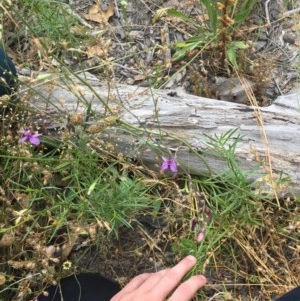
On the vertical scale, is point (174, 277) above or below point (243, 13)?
below

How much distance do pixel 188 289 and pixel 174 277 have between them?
0.19ft

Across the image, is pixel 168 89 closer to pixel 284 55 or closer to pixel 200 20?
pixel 200 20

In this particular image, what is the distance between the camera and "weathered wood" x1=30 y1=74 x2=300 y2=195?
182 cm

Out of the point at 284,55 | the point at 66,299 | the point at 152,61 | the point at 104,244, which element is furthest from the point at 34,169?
the point at 284,55

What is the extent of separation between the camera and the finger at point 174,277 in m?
1.78

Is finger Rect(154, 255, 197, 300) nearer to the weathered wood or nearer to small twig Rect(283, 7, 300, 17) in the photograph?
the weathered wood

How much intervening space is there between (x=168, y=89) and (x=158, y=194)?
1.40ft

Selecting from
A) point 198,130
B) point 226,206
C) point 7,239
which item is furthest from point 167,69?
point 7,239

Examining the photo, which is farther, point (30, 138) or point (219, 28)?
point (219, 28)

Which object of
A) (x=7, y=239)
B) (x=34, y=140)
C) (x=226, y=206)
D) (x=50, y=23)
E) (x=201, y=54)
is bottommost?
(x=226, y=206)

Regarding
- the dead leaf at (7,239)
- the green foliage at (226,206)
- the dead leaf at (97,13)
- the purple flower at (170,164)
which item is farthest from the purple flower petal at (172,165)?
the dead leaf at (97,13)

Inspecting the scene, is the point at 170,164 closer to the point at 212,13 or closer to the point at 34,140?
the point at 34,140

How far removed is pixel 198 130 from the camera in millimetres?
1857

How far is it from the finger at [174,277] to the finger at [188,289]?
2 cm
